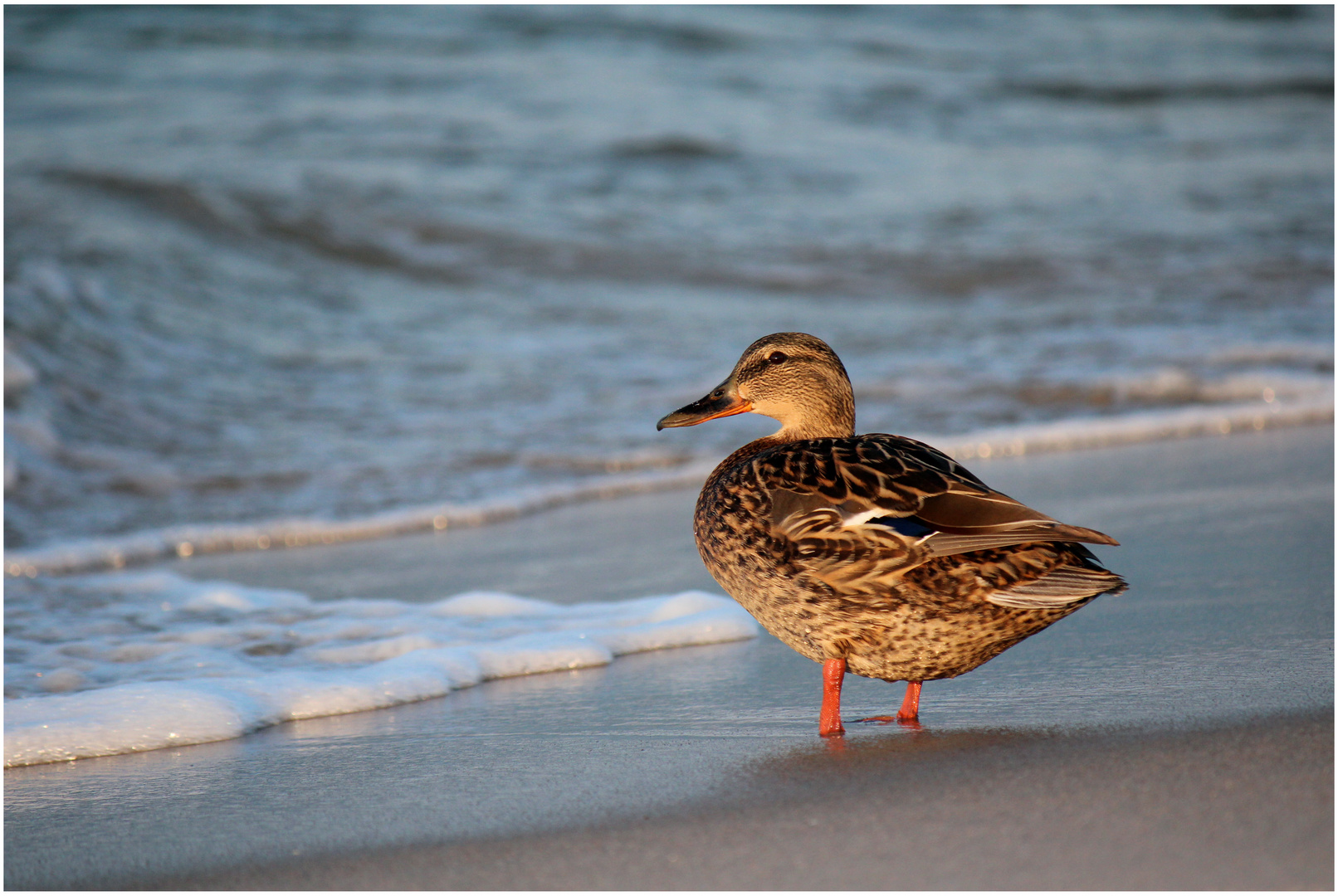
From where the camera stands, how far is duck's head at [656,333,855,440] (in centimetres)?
356

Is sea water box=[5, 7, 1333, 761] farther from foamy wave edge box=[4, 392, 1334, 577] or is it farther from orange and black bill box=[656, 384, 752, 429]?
orange and black bill box=[656, 384, 752, 429]

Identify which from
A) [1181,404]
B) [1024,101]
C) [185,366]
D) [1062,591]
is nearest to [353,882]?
[1062,591]

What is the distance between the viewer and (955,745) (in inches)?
110

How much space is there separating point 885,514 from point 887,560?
0.32ft

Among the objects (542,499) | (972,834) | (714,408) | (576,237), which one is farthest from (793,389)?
(576,237)

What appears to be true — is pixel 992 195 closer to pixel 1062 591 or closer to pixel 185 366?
pixel 185 366

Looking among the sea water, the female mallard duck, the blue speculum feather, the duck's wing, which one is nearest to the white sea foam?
the sea water

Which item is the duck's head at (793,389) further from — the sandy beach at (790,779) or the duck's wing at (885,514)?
the sandy beach at (790,779)

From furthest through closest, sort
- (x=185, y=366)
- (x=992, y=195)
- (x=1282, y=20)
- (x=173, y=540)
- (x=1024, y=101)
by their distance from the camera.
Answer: (x=1282, y=20)
(x=1024, y=101)
(x=992, y=195)
(x=185, y=366)
(x=173, y=540)

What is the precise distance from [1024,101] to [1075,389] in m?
10.3

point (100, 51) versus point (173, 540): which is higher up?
point (100, 51)

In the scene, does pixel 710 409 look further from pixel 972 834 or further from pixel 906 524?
pixel 972 834

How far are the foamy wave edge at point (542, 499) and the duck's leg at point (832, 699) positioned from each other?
2.99m

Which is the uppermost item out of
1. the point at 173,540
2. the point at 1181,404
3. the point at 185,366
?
the point at 185,366
